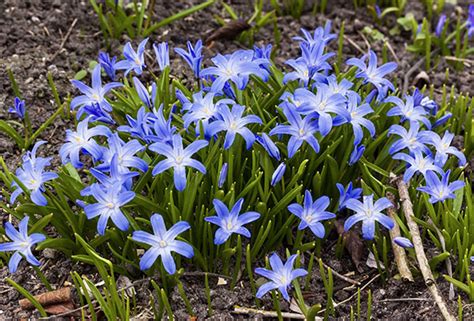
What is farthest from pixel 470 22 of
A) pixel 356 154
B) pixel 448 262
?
pixel 448 262

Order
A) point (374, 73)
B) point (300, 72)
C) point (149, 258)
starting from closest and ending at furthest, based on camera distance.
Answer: point (149, 258)
point (300, 72)
point (374, 73)

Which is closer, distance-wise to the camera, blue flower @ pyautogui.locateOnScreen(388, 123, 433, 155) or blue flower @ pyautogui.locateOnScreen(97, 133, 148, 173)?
blue flower @ pyautogui.locateOnScreen(97, 133, 148, 173)

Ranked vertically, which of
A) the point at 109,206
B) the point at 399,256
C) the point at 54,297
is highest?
the point at 109,206

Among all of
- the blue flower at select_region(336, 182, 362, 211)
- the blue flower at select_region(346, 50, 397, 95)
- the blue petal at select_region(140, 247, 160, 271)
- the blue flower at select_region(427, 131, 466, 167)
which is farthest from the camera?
the blue flower at select_region(346, 50, 397, 95)

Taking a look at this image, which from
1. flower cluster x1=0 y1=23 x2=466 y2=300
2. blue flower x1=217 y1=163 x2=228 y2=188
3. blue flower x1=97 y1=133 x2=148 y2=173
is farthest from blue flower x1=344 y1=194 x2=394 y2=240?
blue flower x1=97 y1=133 x2=148 y2=173

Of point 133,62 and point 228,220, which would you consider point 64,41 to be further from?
point 228,220

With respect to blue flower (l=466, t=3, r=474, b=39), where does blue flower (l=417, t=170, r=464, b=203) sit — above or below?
below

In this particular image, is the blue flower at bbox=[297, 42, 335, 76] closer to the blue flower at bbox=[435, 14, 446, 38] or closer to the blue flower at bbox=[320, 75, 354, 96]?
the blue flower at bbox=[320, 75, 354, 96]
